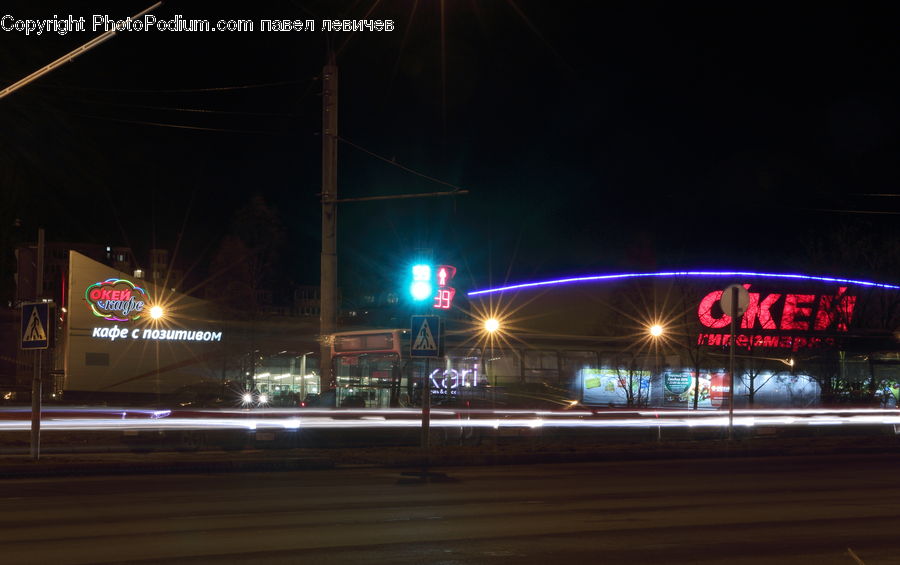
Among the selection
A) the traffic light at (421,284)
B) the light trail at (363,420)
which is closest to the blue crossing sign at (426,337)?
the traffic light at (421,284)

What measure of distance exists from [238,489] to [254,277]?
3842cm

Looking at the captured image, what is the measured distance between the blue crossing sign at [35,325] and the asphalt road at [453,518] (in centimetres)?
278

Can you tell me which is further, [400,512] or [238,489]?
[238,489]

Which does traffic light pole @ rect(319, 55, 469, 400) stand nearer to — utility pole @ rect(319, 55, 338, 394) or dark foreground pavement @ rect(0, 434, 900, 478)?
utility pole @ rect(319, 55, 338, 394)

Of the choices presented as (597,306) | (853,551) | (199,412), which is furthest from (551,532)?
(597,306)

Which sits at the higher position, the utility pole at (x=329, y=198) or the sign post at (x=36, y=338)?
the utility pole at (x=329, y=198)

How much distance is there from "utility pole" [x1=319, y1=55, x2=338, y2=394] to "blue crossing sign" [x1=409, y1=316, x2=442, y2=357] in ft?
14.6

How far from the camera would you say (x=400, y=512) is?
12305mm

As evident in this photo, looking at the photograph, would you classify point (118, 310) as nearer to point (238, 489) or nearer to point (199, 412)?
point (199, 412)

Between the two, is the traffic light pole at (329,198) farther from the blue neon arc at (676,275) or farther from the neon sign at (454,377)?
the blue neon arc at (676,275)

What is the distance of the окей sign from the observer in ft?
150

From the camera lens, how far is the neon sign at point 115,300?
41656 mm

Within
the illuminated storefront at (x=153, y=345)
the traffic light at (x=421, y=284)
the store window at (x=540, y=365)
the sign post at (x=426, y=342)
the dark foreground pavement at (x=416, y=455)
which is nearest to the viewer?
the dark foreground pavement at (x=416, y=455)

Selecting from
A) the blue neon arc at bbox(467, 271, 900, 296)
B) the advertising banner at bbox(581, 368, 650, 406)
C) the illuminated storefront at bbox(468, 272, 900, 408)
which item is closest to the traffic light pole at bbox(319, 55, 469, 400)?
the illuminated storefront at bbox(468, 272, 900, 408)
